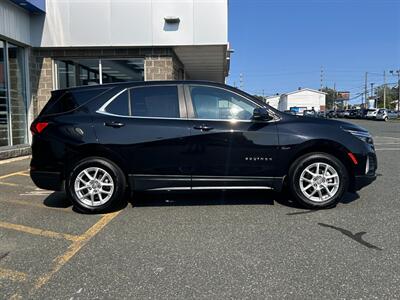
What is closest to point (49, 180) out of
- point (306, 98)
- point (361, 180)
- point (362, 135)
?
point (361, 180)

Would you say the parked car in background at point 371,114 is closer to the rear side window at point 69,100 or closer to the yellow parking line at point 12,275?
the rear side window at point 69,100

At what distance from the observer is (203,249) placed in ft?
14.5

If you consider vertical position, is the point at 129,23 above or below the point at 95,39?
above

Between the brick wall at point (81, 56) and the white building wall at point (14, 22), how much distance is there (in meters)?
0.78

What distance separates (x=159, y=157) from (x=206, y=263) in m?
2.07

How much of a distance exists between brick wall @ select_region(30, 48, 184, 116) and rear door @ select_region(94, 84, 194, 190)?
7357 millimetres

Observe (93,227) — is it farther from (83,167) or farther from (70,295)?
(70,295)

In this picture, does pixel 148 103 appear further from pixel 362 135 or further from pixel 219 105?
pixel 362 135

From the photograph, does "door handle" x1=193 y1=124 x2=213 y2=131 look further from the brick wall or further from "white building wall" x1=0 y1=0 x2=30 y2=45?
the brick wall

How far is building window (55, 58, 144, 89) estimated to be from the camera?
43.4 ft

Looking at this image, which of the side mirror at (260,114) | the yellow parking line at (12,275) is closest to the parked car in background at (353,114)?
A: the side mirror at (260,114)

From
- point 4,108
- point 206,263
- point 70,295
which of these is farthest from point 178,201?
point 4,108

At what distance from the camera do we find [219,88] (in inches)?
233

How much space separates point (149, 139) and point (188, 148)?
1.74 ft
